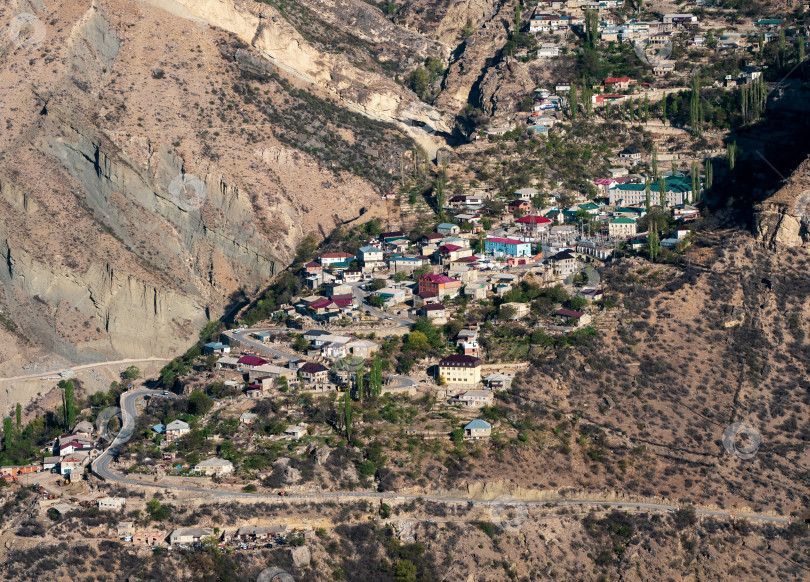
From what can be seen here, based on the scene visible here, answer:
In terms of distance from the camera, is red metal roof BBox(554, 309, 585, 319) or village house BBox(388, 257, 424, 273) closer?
red metal roof BBox(554, 309, 585, 319)

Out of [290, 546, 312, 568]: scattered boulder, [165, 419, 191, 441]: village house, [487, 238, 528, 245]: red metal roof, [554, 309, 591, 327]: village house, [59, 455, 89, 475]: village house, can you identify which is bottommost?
[290, 546, 312, 568]: scattered boulder

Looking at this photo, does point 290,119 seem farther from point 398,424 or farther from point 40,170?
point 398,424

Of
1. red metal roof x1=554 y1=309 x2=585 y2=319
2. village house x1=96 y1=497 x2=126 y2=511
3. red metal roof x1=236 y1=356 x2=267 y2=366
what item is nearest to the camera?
village house x1=96 y1=497 x2=126 y2=511

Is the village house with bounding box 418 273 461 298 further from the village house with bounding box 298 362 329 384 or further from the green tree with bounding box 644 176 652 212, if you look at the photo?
the green tree with bounding box 644 176 652 212

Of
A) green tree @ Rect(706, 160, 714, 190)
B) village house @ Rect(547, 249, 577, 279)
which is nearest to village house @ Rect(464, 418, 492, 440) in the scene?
village house @ Rect(547, 249, 577, 279)

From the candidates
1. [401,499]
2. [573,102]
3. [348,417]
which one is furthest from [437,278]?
[573,102]

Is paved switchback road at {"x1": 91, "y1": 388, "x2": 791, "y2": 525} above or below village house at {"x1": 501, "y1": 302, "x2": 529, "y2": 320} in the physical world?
below

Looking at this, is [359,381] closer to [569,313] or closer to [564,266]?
[569,313]
